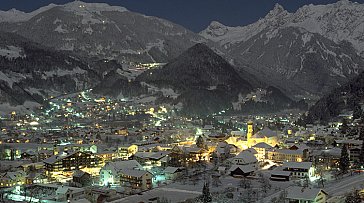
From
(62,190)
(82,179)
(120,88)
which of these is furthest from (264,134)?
(120,88)

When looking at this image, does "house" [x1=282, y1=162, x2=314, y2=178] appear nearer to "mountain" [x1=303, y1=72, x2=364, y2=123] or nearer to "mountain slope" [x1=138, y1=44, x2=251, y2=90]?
"mountain" [x1=303, y1=72, x2=364, y2=123]

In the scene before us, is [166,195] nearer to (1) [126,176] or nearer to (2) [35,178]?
(1) [126,176]

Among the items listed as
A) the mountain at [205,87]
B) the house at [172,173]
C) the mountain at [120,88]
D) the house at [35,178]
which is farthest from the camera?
the mountain at [120,88]

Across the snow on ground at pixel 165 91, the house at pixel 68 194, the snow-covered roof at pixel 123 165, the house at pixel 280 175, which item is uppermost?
the snow on ground at pixel 165 91

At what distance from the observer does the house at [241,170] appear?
61969 mm

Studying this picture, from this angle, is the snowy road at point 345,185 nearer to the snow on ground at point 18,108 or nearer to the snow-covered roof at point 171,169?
the snow-covered roof at point 171,169

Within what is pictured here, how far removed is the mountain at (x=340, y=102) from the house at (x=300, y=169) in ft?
152

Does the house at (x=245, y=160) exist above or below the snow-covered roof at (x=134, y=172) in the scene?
above

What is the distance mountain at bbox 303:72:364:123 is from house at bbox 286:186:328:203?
59.9 m

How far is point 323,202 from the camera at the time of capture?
47.9 meters

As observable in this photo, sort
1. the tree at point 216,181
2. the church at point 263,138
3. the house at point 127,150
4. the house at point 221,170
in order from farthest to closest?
the church at point 263,138
the house at point 127,150
the house at point 221,170
the tree at point 216,181

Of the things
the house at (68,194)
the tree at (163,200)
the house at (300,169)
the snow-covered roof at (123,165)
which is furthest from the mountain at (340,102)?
the house at (68,194)

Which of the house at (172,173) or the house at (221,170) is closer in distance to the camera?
the house at (172,173)

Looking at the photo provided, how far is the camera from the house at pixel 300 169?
60.8 metres
